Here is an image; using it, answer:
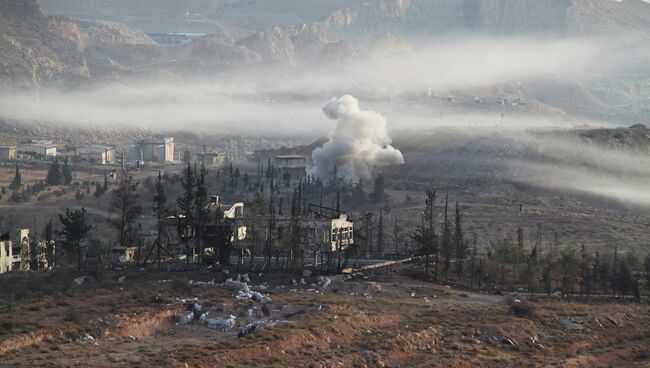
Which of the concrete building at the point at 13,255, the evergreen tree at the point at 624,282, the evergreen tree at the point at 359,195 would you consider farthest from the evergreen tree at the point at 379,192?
the evergreen tree at the point at 624,282

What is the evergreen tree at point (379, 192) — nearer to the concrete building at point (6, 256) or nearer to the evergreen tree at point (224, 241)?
the concrete building at point (6, 256)

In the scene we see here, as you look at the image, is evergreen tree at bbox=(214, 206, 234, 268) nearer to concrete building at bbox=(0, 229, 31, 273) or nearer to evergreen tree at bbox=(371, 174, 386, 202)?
concrete building at bbox=(0, 229, 31, 273)

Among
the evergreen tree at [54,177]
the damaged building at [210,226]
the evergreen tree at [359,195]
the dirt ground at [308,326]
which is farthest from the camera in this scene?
the evergreen tree at [54,177]

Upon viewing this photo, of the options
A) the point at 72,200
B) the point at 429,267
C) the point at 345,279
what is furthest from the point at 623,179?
the point at 345,279

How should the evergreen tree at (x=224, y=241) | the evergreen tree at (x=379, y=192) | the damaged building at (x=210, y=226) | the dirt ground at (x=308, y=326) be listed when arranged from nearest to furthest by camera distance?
the dirt ground at (x=308, y=326) → the evergreen tree at (x=224, y=241) → the damaged building at (x=210, y=226) → the evergreen tree at (x=379, y=192)

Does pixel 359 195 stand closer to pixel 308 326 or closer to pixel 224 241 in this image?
pixel 224 241

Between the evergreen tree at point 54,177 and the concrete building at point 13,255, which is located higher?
the evergreen tree at point 54,177

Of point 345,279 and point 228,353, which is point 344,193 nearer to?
point 345,279

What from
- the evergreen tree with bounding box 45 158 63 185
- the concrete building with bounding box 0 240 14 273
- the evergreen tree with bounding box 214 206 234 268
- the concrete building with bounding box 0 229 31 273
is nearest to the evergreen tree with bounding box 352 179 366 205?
the evergreen tree with bounding box 45 158 63 185
